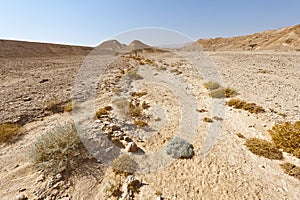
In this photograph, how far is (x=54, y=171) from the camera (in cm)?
390

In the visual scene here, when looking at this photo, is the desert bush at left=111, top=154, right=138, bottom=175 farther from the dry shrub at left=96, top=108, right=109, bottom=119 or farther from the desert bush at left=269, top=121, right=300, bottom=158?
the desert bush at left=269, top=121, right=300, bottom=158

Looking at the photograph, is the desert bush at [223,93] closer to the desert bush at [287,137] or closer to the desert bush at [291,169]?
the desert bush at [287,137]

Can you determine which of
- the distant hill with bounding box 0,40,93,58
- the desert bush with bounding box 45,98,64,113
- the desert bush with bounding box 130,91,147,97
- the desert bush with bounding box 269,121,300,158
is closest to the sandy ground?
the desert bush with bounding box 269,121,300,158

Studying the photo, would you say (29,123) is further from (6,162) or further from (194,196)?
(194,196)

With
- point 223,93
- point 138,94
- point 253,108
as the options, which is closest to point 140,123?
point 138,94

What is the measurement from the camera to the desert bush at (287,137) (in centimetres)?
459

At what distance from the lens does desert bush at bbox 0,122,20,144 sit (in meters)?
5.20

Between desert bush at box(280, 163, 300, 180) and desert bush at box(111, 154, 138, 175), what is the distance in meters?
3.49

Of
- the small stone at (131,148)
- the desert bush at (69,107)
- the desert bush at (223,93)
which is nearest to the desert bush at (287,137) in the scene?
the desert bush at (223,93)

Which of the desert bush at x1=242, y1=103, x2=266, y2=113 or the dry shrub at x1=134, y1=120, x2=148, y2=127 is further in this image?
the desert bush at x1=242, y1=103, x2=266, y2=113

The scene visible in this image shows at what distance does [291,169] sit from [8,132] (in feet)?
→ 25.7

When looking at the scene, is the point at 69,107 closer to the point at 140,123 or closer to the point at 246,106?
the point at 140,123

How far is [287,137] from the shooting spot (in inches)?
193

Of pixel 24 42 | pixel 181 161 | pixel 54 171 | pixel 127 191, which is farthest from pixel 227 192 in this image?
pixel 24 42
